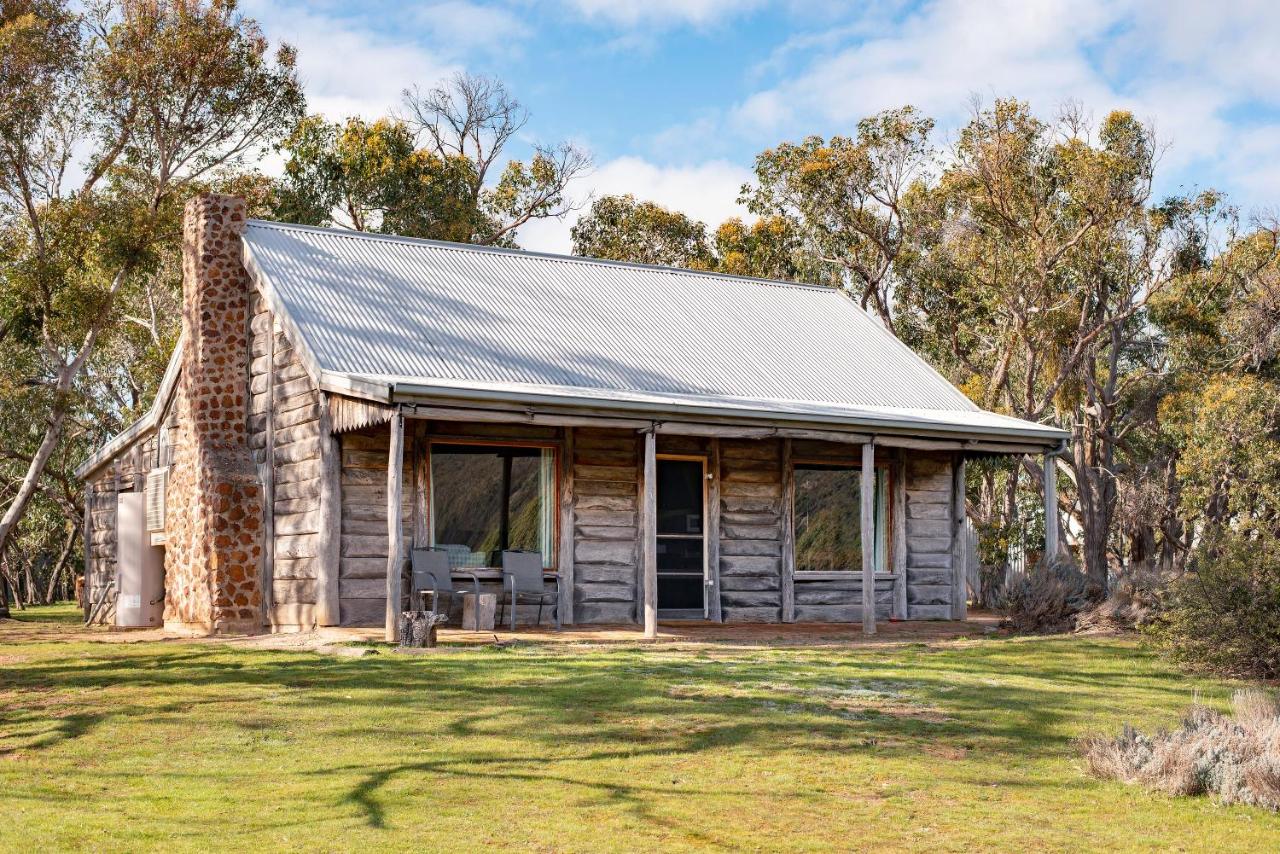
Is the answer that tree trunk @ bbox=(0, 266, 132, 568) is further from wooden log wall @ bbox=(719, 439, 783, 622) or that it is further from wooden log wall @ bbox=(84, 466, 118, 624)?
wooden log wall @ bbox=(719, 439, 783, 622)

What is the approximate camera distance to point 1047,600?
54.7 feet

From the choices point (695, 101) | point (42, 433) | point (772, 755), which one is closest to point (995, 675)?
point (772, 755)

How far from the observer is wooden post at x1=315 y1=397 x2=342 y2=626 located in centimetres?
1538

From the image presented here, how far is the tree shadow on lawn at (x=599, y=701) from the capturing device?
867 centimetres

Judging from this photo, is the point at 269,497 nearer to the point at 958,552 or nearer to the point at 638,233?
the point at 958,552

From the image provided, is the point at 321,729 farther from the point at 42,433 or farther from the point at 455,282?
the point at 42,433

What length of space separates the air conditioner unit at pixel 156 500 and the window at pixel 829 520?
874 cm

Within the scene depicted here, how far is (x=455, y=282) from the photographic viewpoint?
1900 cm

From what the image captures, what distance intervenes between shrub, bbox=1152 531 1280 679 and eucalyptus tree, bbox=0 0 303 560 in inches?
704

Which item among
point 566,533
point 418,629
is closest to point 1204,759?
point 418,629

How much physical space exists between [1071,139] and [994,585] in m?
8.93

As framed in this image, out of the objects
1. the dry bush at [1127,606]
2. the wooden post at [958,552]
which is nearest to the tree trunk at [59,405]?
the wooden post at [958,552]

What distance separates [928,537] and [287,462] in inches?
348

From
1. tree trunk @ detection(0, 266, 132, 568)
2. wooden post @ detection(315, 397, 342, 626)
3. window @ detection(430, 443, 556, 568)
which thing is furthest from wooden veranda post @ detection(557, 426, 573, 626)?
tree trunk @ detection(0, 266, 132, 568)
